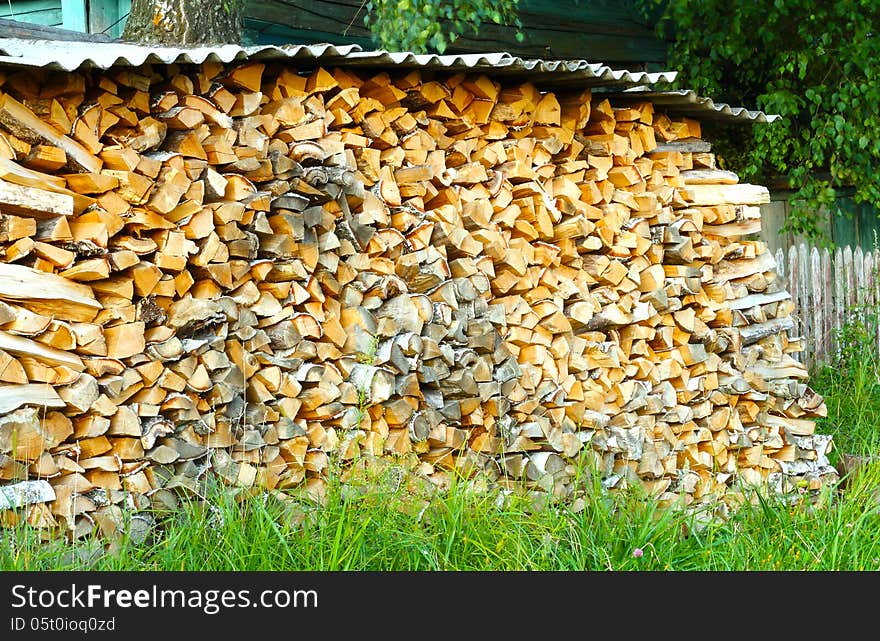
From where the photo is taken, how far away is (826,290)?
25.5ft

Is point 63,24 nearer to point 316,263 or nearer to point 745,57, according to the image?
point 316,263

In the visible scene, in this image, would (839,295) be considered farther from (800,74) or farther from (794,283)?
(800,74)

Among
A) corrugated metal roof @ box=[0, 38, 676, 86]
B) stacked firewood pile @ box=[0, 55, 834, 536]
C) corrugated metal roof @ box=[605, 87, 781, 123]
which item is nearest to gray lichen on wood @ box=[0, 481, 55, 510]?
stacked firewood pile @ box=[0, 55, 834, 536]

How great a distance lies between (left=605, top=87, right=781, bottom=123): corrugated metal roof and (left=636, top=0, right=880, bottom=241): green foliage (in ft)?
8.01

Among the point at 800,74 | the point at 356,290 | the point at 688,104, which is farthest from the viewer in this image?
the point at 800,74

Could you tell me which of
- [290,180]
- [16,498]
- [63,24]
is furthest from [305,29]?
[16,498]

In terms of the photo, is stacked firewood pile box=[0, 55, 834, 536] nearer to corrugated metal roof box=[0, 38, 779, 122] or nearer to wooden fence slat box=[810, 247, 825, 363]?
corrugated metal roof box=[0, 38, 779, 122]

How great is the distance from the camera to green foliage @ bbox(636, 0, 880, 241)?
7.53 m

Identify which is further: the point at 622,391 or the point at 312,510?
the point at 622,391

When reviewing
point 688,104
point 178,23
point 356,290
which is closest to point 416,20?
point 178,23

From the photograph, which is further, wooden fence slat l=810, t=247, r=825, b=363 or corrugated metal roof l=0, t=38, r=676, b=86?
wooden fence slat l=810, t=247, r=825, b=363

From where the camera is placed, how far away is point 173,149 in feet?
11.5

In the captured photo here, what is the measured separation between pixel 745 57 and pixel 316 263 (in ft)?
17.3

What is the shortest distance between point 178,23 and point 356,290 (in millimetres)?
2323
